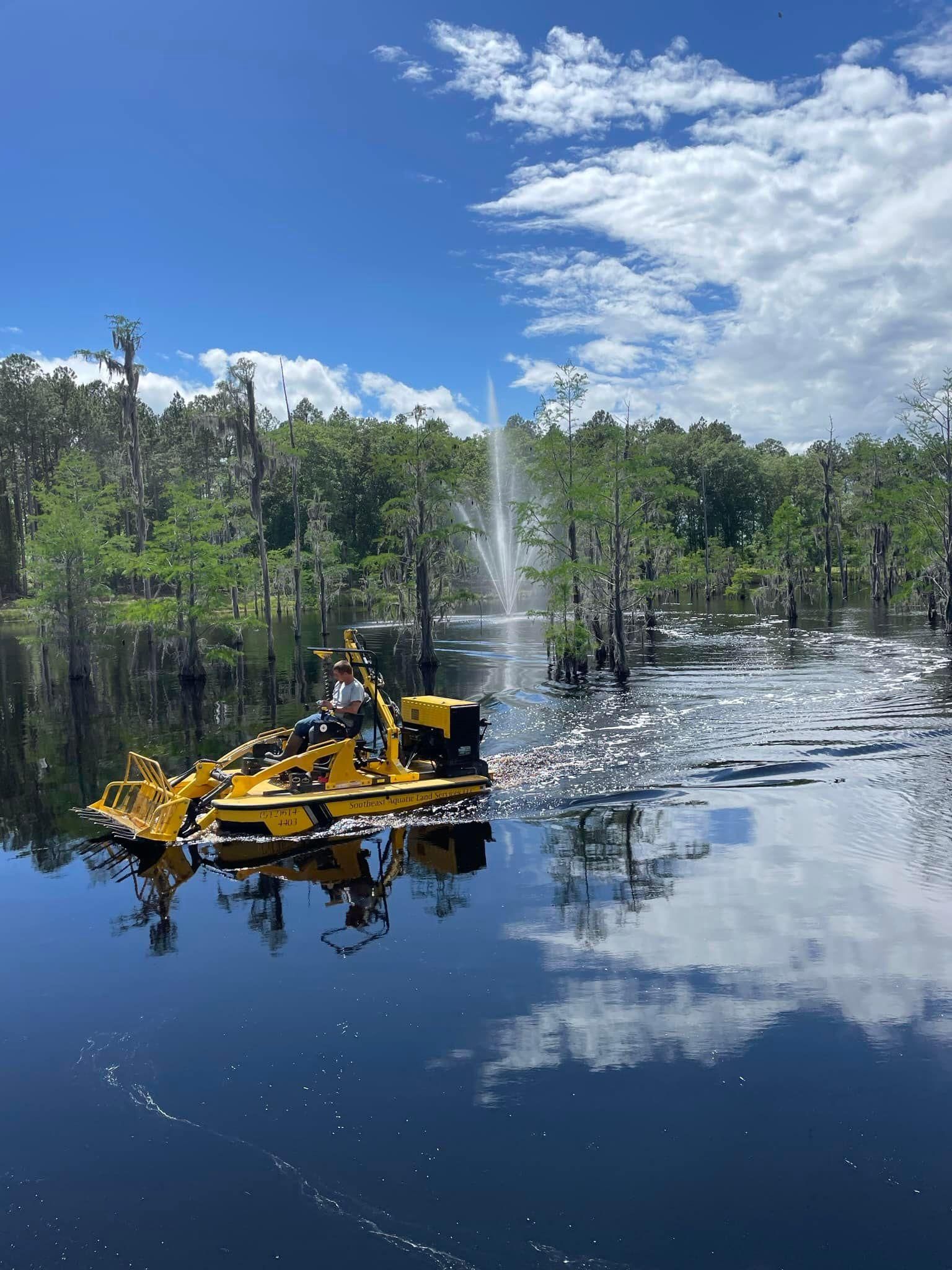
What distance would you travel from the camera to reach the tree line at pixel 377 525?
98.4ft

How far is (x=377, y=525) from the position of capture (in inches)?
3706

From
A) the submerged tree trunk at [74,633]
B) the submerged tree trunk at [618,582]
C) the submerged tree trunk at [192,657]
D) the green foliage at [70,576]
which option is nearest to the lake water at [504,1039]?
the submerged tree trunk at [618,582]

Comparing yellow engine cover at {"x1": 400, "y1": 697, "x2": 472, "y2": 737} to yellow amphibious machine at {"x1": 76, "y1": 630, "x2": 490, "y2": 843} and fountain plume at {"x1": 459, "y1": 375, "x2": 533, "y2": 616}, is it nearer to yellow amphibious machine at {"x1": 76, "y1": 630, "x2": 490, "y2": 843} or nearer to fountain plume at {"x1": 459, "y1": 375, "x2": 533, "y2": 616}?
yellow amphibious machine at {"x1": 76, "y1": 630, "x2": 490, "y2": 843}

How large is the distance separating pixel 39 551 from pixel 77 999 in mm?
28096

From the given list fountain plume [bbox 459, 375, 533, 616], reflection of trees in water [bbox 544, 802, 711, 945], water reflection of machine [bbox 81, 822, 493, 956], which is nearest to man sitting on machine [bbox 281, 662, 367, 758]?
water reflection of machine [bbox 81, 822, 493, 956]

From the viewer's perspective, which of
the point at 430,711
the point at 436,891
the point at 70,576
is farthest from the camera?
the point at 70,576

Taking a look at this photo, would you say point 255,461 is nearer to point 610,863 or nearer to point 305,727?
point 305,727

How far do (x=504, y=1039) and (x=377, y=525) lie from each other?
88.9m

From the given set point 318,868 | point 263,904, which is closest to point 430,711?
point 318,868

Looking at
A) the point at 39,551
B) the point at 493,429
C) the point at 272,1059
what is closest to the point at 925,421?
the point at 493,429

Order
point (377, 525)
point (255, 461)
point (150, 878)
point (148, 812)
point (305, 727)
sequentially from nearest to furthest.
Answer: point (150, 878) < point (148, 812) < point (305, 727) < point (255, 461) < point (377, 525)

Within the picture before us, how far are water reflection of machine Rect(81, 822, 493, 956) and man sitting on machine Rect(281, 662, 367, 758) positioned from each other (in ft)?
5.02

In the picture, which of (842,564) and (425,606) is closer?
(425,606)

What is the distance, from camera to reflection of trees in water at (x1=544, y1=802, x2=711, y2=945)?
9.79 metres
